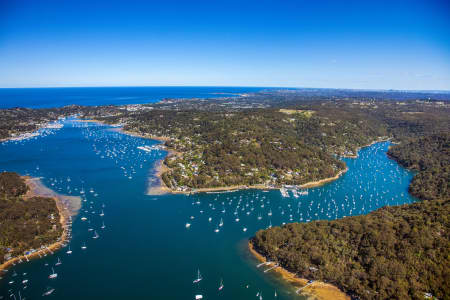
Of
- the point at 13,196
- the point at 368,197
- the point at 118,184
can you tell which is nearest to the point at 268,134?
the point at 368,197

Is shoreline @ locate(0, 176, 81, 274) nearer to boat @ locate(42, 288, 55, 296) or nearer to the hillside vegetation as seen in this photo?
the hillside vegetation

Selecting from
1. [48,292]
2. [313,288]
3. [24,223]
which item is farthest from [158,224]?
[313,288]

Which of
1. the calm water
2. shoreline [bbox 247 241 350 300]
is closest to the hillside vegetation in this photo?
the calm water

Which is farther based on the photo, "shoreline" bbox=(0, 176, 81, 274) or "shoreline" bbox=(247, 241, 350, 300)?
"shoreline" bbox=(0, 176, 81, 274)

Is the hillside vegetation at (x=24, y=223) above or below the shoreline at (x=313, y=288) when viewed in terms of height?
above

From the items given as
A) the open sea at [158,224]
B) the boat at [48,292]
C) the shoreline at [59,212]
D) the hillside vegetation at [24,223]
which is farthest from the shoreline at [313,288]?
the hillside vegetation at [24,223]

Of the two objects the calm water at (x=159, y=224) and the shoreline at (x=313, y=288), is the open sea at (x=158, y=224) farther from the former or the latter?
the shoreline at (x=313, y=288)
